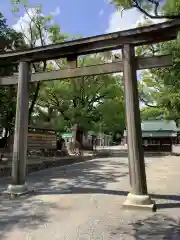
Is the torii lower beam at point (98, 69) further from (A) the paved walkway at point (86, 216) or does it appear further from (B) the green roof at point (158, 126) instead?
(B) the green roof at point (158, 126)

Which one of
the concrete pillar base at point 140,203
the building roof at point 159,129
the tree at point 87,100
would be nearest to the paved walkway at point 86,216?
the concrete pillar base at point 140,203

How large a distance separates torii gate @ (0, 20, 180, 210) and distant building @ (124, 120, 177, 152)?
31905 mm

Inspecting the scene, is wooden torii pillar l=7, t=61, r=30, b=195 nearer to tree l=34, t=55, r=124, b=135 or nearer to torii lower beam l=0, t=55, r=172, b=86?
torii lower beam l=0, t=55, r=172, b=86

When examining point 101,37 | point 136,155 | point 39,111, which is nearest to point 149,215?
point 136,155

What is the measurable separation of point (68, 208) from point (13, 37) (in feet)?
45.7

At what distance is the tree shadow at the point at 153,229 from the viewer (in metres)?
5.26

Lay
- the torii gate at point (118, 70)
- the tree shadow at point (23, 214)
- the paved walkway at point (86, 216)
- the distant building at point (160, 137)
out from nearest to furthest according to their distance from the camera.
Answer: the paved walkway at point (86, 216) < the tree shadow at point (23, 214) < the torii gate at point (118, 70) < the distant building at point (160, 137)

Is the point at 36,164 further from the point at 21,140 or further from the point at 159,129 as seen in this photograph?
the point at 159,129

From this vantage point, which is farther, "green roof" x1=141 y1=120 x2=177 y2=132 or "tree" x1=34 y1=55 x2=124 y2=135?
"green roof" x1=141 y1=120 x2=177 y2=132

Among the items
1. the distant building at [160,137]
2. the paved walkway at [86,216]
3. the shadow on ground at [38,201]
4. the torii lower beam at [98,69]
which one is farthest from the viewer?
the distant building at [160,137]

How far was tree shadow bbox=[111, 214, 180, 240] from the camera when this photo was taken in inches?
207

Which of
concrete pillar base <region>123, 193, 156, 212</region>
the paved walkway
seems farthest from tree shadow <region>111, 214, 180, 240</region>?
concrete pillar base <region>123, 193, 156, 212</region>

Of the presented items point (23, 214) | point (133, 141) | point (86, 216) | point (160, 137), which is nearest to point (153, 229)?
point (86, 216)

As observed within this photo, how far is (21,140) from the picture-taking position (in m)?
8.77
